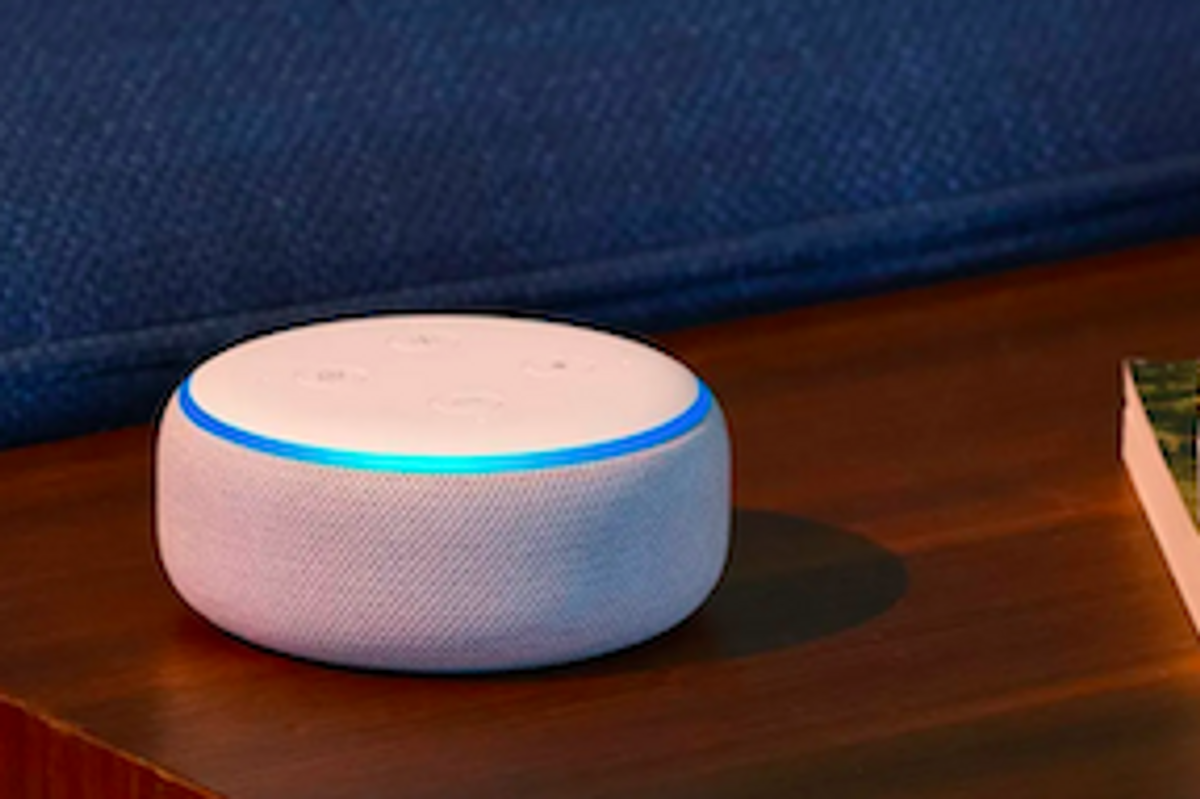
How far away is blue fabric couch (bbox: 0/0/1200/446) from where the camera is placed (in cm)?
89

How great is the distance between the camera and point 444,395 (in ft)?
2.07

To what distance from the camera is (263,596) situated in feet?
2.01

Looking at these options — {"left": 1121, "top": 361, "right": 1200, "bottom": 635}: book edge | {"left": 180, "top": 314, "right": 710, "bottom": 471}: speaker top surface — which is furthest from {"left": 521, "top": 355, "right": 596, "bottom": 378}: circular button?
A: {"left": 1121, "top": 361, "right": 1200, "bottom": 635}: book edge

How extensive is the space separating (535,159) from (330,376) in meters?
0.35

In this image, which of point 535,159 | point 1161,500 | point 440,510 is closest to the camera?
point 440,510

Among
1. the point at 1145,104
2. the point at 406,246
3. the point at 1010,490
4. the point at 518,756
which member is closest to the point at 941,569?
the point at 1010,490

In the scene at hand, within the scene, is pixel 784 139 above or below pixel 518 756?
above

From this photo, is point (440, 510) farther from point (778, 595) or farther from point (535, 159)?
point (535, 159)

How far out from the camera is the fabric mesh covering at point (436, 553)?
59cm

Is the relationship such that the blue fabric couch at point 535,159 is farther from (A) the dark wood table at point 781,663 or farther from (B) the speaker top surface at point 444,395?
(B) the speaker top surface at point 444,395

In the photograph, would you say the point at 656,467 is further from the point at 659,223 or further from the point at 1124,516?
the point at 659,223

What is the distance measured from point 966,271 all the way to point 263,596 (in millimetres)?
552

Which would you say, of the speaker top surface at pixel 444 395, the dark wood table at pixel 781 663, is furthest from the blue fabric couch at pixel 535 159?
the speaker top surface at pixel 444 395

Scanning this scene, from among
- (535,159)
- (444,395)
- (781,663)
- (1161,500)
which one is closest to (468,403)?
(444,395)
